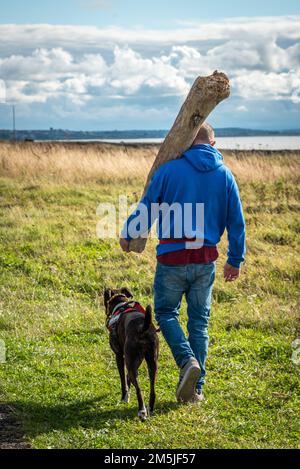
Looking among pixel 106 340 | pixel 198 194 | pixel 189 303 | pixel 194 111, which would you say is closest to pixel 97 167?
pixel 106 340

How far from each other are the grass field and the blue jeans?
0.53 m

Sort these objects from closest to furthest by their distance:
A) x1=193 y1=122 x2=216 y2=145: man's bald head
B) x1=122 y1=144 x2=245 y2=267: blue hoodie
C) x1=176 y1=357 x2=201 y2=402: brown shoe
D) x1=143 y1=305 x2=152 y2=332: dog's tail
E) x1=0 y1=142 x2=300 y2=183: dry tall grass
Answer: x1=143 y1=305 x2=152 y2=332: dog's tail, x1=176 y1=357 x2=201 y2=402: brown shoe, x1=122 y1=144 x2=245 y2=267: blue hoodie, x1=193 y1=122 x2=216 y2=145: man's bald head, x1=0 y1=142 x2=300 y2=183: dry tall grass

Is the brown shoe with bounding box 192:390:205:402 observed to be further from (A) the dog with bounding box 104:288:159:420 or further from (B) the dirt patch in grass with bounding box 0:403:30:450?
(B) the dirt patch in grass with bounding box 0:403:30:450

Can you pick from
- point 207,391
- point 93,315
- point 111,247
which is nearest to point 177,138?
point 207,391

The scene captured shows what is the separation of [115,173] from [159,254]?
17.1 metres

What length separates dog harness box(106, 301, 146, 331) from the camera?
584 centimetres

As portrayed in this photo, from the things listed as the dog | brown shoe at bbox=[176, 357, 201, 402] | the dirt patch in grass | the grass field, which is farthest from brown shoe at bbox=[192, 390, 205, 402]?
the dirt patch in grass

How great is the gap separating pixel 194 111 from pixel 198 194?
950 millimetres

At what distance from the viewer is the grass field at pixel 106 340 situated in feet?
17.8

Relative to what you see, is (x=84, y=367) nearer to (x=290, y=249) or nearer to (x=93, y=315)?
(x=93, y=315)

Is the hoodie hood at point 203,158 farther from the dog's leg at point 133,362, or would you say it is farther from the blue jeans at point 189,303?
the dog's leg at point 133,362

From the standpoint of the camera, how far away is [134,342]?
5406 mm

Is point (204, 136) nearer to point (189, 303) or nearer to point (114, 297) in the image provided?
point (189, 303)

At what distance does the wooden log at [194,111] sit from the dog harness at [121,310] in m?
0.50
